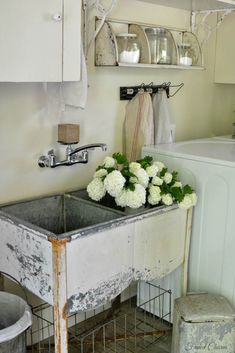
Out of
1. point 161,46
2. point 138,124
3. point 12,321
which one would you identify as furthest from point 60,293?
point 161,46

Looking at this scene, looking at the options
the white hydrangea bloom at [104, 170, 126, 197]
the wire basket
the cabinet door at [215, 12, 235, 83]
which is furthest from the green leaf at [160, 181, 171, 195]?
the cabinet door at [215, 12, 235, 83]

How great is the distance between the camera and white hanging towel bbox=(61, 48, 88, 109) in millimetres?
2129

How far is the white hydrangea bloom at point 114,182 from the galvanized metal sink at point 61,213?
101 millimetres

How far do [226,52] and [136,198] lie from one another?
167 cm

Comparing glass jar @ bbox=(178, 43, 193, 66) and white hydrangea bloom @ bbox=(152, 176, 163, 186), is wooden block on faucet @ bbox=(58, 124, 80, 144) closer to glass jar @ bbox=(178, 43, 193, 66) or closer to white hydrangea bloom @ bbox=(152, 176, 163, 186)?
white hydrangea bloom @ bbox=(152, 176, 163, 186)

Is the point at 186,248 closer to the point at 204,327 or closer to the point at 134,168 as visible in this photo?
the point at 204,327

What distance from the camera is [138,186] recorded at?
7.00 ft

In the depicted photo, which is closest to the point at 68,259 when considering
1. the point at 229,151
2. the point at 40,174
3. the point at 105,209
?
the point at 105,209

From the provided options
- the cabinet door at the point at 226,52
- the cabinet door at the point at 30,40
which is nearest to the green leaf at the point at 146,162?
the cabinet door at the point at 30,40

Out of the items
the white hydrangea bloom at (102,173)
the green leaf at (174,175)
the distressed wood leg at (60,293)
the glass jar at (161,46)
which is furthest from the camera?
the glass jar at (161,46)

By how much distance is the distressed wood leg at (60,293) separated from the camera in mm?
1693

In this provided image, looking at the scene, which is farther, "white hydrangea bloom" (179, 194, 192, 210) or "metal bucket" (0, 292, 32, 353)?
"white hydrangea bloom" (179, 194, 192, 210)

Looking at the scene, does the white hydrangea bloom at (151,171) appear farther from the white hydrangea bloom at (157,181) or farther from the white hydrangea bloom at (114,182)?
the white hydrangea bloom at (114,182)

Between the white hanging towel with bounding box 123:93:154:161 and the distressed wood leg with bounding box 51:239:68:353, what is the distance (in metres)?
1.12
